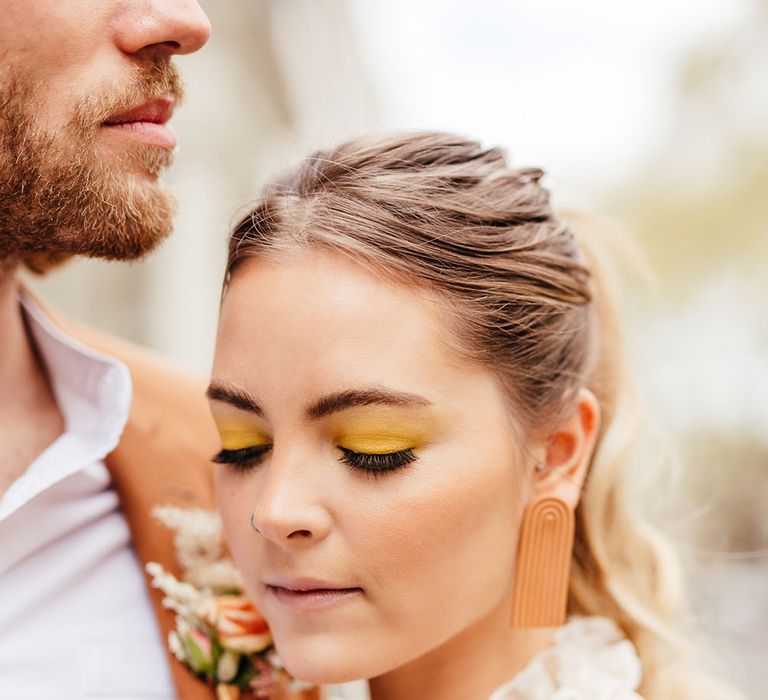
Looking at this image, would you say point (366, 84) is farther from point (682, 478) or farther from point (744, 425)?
point (682, 478)

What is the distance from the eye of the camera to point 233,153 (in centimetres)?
803

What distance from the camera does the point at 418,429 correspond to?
1781 millimetres

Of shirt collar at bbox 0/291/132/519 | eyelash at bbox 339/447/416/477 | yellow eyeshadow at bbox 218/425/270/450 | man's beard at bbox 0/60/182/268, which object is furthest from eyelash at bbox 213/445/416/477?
man's beard at bbox 0/60/182/268

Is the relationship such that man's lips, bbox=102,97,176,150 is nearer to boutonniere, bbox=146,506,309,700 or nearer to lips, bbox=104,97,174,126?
lips, bbox=104,97,174,126

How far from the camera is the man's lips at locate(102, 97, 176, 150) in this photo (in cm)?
223

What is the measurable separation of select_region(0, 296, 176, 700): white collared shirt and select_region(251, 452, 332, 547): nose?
1.90 feet

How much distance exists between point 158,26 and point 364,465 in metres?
1.17

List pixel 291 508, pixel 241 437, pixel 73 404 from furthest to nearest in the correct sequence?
pixel 73 404, pixel 241 437, pixel 291 508

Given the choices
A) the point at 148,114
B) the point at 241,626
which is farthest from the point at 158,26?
the point at 241,626

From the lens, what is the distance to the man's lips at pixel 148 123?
2.23 m

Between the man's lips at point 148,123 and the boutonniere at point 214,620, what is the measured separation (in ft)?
3.07

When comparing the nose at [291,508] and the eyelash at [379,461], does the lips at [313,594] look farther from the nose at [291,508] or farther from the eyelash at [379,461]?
the eyelash at [379,461]

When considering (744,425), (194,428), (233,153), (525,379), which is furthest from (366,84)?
(525,379)

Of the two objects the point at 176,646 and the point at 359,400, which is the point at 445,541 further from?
the point at 176,646
